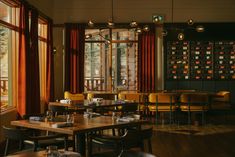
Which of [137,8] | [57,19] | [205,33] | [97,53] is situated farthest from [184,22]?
[57,19]

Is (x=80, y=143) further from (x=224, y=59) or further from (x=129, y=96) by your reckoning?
(x=224, y=59)

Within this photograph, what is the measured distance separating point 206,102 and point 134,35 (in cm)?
388

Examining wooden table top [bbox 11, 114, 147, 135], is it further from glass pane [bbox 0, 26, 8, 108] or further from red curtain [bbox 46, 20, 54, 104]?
red curtain [bbox 46, 20, 54, 104]

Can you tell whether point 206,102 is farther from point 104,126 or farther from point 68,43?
point 104,126

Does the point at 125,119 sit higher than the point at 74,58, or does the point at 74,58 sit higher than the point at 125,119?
the point at 74,58

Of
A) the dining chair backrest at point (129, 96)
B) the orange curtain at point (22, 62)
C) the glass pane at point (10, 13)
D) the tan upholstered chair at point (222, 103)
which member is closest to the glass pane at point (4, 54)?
the glass pane at point (10, 13)

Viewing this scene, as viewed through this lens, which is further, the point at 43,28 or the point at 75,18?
the point at 75,18

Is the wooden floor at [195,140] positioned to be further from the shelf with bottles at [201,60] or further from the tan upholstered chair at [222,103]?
the shelf with bottles at [201,60]

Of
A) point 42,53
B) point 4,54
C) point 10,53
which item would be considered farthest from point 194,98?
point 4,54

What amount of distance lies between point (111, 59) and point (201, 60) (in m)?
2.89

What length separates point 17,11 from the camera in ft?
28.3

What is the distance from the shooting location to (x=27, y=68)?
855cm

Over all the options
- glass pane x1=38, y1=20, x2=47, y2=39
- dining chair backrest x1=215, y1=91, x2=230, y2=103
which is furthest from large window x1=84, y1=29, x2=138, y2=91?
dining chair backrest x1=215, y1=91, x2=230, y2=103

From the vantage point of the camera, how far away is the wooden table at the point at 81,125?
439cm
